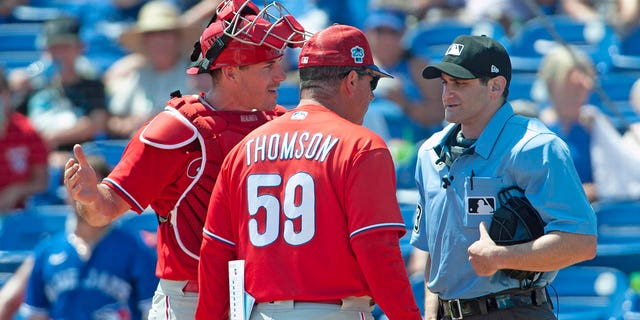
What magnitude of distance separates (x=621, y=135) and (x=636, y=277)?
127cm

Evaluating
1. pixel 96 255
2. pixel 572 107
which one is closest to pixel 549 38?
pixel 572 107

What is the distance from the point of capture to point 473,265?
11.6 ft

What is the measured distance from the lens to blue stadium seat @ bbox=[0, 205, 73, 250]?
7.09 meters

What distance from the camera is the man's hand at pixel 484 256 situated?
3.49 m

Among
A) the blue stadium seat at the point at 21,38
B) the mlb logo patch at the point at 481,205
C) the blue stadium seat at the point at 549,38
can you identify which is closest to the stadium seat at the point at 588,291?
the mlb logo patch at the point at 481,205

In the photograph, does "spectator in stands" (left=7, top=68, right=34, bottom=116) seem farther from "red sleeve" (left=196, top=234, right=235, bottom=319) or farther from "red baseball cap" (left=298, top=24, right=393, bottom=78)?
"red baseball cap" (left=298, top=24, right=393, bottom=78)

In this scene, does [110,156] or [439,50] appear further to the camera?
[439,50]

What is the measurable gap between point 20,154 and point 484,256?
5013 millimetres

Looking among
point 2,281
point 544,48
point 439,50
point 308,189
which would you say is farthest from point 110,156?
point 308,189

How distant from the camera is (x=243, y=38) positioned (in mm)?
3986

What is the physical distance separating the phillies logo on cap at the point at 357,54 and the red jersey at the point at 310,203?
20 cm

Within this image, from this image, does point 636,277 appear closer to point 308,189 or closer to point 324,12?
point 308,189

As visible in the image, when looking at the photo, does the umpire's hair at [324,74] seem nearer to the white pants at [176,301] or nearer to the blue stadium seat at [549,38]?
the white pants at [176,301]

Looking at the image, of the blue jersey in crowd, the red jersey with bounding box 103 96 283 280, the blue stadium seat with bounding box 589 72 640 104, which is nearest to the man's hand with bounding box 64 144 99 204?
the red jersey with bounding box 103 96 283 280
